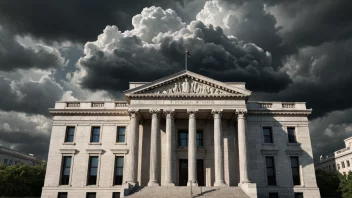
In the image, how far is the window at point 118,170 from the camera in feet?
139

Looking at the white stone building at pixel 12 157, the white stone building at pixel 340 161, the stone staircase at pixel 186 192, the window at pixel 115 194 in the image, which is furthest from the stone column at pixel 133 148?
the white stone building at pixel 340 161

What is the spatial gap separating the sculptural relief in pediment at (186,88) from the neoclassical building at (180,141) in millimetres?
138

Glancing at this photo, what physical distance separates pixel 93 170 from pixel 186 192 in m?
15.5

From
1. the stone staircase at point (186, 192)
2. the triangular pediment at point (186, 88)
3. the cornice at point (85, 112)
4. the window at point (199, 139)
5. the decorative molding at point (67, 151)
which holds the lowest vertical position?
the stone staircase at point (186, 192)

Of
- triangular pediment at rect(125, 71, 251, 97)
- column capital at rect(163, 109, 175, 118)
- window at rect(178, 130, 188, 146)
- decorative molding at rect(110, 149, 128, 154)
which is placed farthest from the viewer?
window at rect(178, 130, 188, 146)

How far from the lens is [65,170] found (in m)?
42.8

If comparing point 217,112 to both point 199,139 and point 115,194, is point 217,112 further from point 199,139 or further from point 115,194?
point 115,194

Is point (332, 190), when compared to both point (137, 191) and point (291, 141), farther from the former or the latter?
point (137, 191)

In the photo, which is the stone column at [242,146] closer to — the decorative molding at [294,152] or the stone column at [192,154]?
the stone column at [192,154]

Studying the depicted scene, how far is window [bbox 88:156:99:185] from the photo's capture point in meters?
42.4

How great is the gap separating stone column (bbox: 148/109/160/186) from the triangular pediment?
2878 millimetres

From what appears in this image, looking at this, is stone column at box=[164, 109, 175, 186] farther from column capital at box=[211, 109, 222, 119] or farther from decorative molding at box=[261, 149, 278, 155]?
decorative molding at box=[261, 149, 278, 155]

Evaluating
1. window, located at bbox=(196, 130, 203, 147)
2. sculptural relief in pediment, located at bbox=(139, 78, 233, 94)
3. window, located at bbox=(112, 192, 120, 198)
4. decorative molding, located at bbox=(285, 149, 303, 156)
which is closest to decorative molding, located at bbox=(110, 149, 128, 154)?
window, located at bbox=(112, 192, 120, 198)

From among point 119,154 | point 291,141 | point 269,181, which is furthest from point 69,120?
point 291,141
